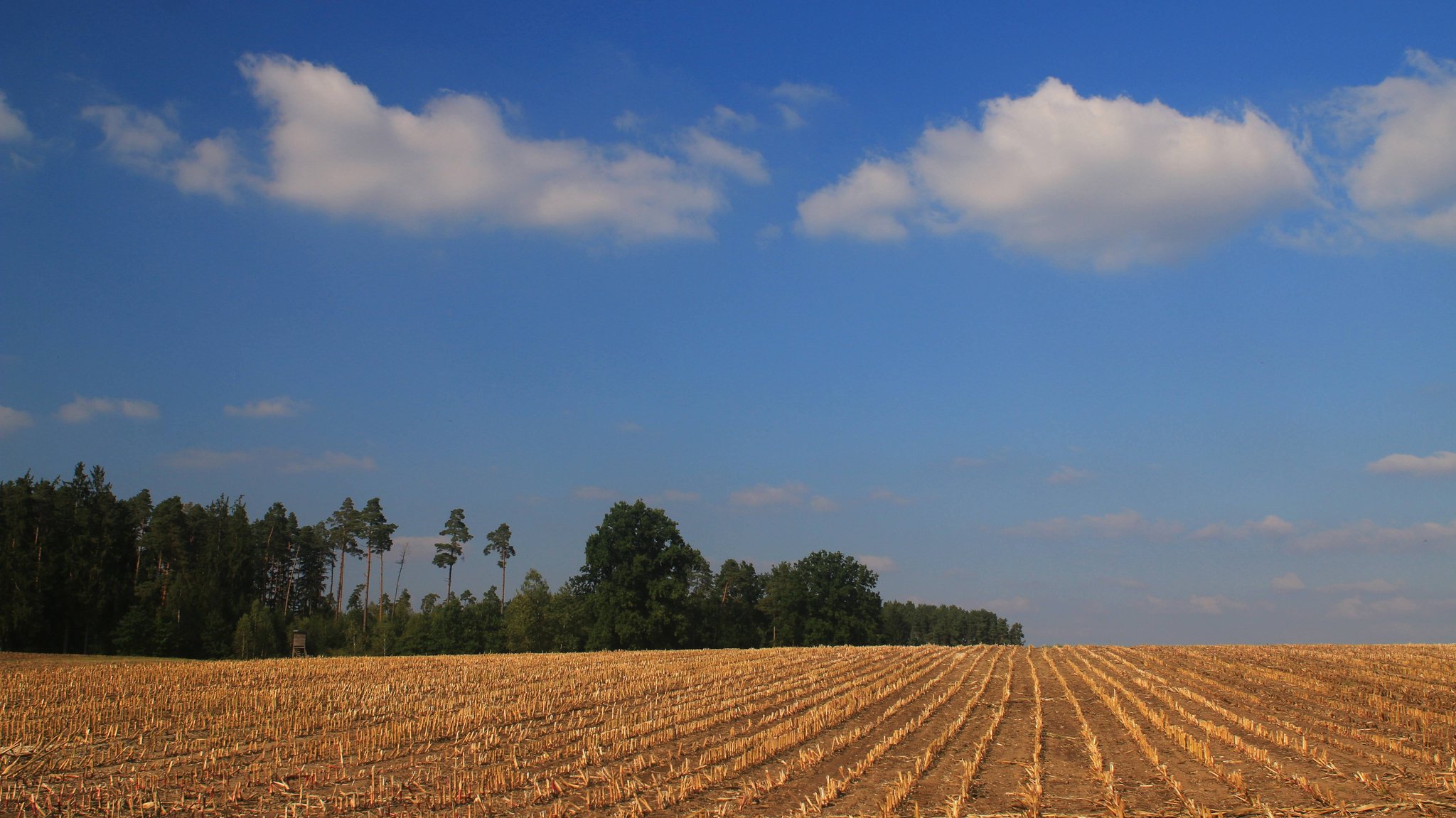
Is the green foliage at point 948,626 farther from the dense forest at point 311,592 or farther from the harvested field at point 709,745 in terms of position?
the harvested field at point 709,745

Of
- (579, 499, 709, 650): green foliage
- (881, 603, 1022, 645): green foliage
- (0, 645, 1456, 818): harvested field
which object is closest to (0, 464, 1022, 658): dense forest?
(579, 499, 709, 650): green foliage

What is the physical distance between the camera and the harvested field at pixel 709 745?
1330 centimetres

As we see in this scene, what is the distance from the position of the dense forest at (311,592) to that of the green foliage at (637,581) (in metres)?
0.15

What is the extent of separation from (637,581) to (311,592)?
48.3 meters

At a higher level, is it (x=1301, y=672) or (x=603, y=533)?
(x=603, y=533)

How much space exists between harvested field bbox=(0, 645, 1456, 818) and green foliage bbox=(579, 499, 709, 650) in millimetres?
42187

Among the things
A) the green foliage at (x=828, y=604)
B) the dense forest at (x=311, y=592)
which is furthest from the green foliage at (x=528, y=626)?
the green foliage at (x=828, y=604)

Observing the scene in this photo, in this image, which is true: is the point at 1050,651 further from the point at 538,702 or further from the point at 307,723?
the point at 307,723

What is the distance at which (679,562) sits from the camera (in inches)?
3127

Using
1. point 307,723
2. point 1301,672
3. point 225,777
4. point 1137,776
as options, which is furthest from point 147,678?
point 1301,672

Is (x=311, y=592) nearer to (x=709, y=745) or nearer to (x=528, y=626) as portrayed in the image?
(x=528, y=626)

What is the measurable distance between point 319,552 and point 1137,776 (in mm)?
104994

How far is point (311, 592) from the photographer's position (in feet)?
335

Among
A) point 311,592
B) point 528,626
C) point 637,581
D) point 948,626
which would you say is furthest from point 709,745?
point 948,626
